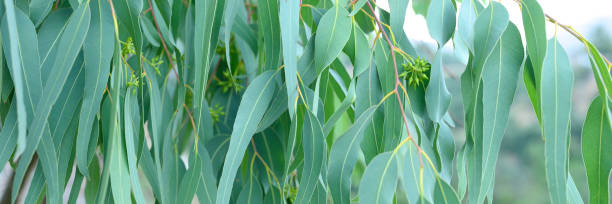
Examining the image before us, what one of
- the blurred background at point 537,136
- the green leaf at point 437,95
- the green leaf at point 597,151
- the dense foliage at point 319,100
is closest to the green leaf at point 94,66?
the dense foliage at point 319,100

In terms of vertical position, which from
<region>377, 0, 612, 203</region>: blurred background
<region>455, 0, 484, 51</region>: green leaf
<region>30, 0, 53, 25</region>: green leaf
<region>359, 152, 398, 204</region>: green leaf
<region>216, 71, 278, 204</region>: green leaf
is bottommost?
<region>377, 0, 612, 203</region>: blurred background

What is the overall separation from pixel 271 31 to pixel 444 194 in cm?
17

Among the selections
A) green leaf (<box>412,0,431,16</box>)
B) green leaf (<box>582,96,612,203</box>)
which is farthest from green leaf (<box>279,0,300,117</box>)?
green leaf (<box>412,0,431,16</box>)

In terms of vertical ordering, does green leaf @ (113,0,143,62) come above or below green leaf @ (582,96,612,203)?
above

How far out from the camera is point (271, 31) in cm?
41

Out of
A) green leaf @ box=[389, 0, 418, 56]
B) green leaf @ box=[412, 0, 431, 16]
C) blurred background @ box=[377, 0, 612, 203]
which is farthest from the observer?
blurred background @ box=[377, 0, 612, 203]

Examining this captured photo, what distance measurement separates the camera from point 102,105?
0.40 meters

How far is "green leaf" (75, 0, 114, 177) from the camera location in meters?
0.35

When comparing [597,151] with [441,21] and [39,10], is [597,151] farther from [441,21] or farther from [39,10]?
[39,10]

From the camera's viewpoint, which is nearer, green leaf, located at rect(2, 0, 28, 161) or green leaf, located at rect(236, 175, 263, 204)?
green leaf, located at rect(2, 0, 28, 161)

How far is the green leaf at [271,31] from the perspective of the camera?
1.32ft

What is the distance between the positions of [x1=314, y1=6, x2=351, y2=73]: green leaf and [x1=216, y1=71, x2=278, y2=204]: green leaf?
1.8 inches

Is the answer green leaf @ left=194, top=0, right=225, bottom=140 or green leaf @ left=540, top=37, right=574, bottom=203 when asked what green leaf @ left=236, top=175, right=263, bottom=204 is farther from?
green leaf @ left=540, top=37, right=574, bottom=203

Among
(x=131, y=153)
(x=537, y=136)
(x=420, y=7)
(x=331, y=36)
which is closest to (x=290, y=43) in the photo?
(x=331, y=36)
